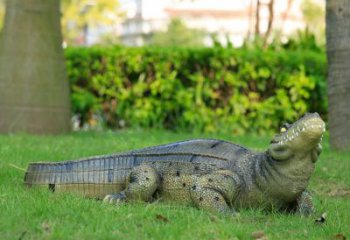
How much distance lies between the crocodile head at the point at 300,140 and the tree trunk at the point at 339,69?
4.83 m

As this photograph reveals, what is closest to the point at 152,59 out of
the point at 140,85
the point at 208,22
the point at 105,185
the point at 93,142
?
the point at 140,85

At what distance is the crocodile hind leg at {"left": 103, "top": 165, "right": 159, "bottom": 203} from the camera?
6.35m

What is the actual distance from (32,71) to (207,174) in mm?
7112

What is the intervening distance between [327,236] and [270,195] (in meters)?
0.84

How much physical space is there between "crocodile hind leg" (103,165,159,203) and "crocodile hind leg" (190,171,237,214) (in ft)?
1.31

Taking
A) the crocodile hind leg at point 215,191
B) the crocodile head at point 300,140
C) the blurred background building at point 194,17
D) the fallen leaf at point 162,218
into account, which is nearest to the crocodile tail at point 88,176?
the crocodile hind leg at point 215,191

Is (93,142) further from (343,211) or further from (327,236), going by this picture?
(327,236)

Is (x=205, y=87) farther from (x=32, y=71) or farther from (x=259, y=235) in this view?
(x=259, y=235)

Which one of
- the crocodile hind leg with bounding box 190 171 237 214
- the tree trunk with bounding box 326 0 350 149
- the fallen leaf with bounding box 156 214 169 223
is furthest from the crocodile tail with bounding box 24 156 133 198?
the tree trunk with bounding box 326 0 350 149

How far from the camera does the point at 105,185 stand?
22.1 feet

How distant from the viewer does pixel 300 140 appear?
5711 mm

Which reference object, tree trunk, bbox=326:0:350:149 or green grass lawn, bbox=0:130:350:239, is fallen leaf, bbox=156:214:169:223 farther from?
tree trunk, bbox=326:0:350:149

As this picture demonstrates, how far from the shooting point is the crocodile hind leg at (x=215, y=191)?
5.93 m

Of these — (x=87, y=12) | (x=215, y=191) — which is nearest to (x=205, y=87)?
(x=215, y=191)
